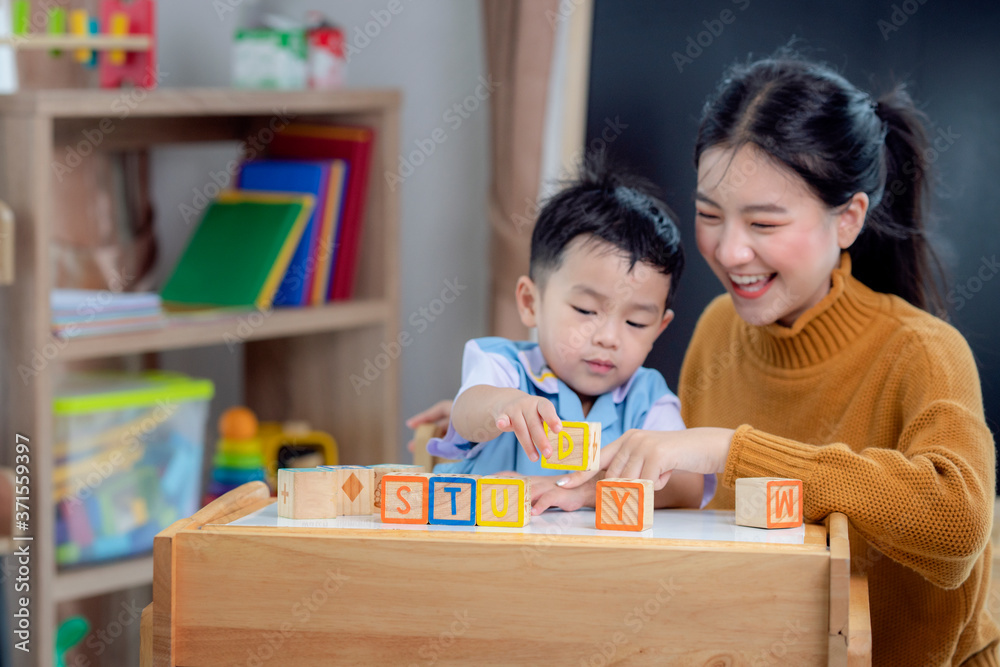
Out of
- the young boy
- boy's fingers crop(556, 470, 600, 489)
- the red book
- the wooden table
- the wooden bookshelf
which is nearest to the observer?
the wooden table

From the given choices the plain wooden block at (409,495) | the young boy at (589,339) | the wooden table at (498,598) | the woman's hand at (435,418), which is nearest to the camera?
the wooden table at (498,598)

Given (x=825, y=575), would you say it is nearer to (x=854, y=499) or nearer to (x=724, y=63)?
(x=854, y=499)

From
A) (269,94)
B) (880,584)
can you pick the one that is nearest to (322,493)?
(880,584)

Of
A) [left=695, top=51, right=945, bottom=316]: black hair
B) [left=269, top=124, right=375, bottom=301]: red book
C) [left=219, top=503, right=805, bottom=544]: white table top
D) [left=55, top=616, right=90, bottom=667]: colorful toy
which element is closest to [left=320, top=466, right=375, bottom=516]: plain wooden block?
[left=219, top=503, right=805, bottom=544]: white table top

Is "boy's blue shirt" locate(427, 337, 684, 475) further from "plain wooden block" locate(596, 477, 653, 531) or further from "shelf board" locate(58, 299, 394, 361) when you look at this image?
"shelf board" locate(58, 299, 394, 361)

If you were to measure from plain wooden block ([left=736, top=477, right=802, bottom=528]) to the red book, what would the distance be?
57.3 inches

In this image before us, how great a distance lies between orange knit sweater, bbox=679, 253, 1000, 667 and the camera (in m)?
1.08

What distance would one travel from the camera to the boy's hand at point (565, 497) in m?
1.12

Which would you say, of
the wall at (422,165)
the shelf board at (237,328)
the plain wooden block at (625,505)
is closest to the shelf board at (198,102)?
the wall at (422,165)

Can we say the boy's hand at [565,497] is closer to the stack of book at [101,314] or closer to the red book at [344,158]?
the stack of book at [101,314]

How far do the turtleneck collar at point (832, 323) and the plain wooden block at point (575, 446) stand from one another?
19.0 inches

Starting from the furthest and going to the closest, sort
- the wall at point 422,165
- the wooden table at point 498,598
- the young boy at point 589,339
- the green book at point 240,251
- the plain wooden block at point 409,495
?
the wall at point 422,165
the green book at point 240,251
the young boy at point 589,339
the plain wooden block at point 409,495
the wooden table at point 498,598

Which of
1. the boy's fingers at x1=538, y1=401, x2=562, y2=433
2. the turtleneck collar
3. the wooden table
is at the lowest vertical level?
the wooden table

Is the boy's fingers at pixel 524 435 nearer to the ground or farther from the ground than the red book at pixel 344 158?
nearer to the ground
